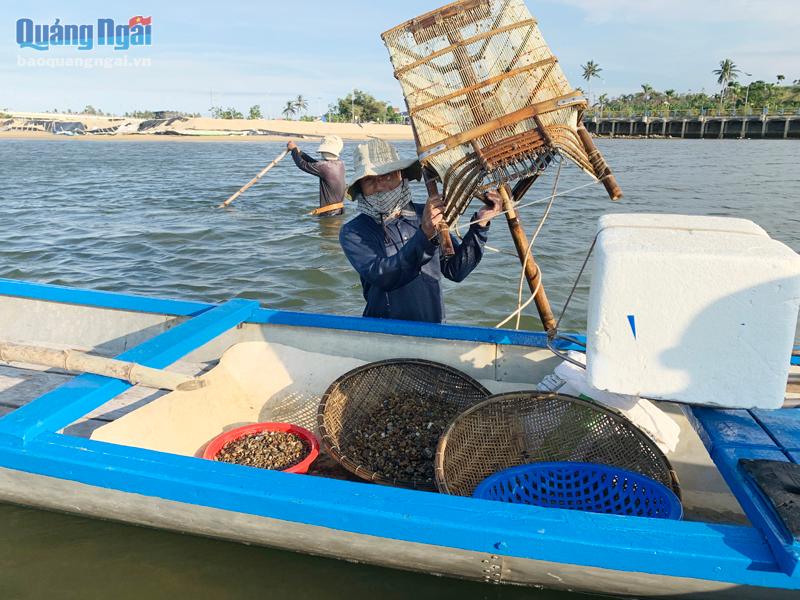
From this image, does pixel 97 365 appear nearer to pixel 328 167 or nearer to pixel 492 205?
pixel 492 205

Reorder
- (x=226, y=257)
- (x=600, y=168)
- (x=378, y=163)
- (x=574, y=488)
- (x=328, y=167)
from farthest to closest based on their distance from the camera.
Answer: (x=328, y=167) → (x=226, y=257) → (x=378, y=163) → (x=574, y=488) → (x=600, y=168)

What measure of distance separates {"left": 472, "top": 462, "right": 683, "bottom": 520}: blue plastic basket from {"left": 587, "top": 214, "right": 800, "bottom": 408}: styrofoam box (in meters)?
0.60

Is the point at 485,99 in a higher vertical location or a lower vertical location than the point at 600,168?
higher

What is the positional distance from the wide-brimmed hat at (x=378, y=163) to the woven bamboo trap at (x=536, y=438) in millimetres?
1244

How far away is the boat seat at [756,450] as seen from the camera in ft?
5.84

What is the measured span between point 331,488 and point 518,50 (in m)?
1.88

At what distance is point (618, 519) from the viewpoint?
193 cm

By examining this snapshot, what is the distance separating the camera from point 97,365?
2793 millimetres

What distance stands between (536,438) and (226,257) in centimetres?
852

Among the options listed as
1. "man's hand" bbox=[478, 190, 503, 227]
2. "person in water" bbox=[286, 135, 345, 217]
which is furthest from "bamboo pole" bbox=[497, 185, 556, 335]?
"person in water" bbox=[286, 135, 345, 217]

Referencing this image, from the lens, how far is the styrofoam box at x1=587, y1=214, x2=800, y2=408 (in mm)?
1904

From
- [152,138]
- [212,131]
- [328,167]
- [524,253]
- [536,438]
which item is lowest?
[536,438]

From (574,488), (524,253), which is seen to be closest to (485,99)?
(524,253)

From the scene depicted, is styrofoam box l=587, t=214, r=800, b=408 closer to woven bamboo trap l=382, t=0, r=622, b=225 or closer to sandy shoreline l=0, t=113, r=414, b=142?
woven bamboo trap l=382, t=0, r=622, b=225
